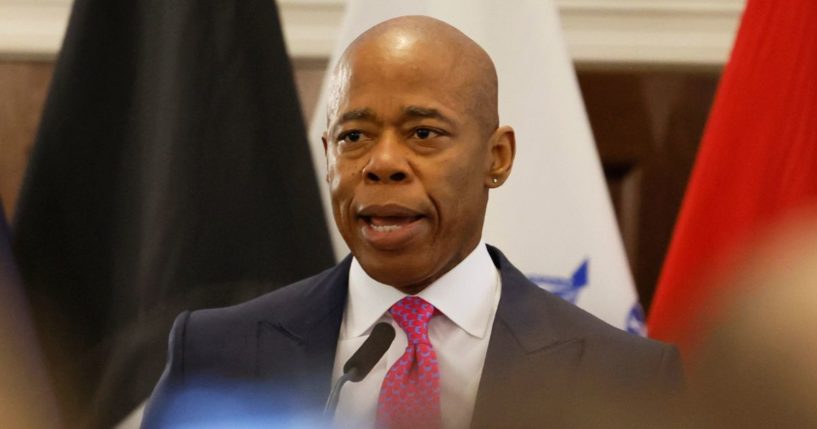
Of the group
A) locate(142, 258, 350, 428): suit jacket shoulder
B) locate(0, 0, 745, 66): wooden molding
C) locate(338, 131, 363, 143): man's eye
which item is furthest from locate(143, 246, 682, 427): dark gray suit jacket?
locate(0, 0, 745, 66): wooden molding

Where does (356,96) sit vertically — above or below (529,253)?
above

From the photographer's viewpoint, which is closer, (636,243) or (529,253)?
(529,253)

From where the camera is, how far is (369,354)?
2.16 ft

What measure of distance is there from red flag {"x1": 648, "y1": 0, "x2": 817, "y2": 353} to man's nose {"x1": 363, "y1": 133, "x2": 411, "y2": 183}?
47cm

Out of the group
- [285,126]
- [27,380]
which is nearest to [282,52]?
[285,126]

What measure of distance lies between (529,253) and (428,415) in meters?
0.37

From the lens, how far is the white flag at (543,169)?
3.38 ft

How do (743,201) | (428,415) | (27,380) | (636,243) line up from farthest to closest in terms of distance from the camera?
(636,243) → (743,201) → (27,380) → (428,415)

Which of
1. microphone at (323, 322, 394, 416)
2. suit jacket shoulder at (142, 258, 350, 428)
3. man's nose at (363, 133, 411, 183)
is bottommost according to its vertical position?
suit jacket shoulder at (142, 258, 350, 428)

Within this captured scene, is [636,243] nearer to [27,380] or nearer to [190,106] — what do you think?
[190,106]

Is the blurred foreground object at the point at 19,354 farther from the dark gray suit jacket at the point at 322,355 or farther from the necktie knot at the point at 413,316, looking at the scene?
the necktie knot at the point at 413,316

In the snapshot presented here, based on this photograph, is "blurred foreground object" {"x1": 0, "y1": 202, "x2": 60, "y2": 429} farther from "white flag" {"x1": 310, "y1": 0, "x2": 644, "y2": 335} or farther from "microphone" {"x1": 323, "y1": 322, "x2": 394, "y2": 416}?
"microphone" {"x1": 323, "y1": 322, "x2": 394, "y2": 416}

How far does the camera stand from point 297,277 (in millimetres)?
994

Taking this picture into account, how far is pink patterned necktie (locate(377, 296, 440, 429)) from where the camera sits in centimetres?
69
